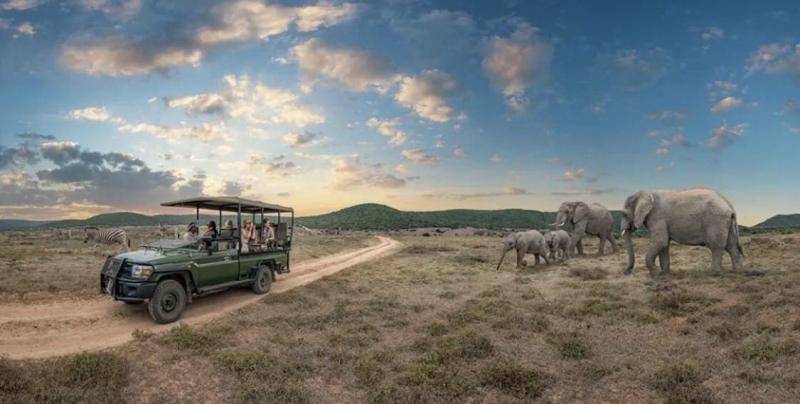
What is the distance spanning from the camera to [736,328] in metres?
11.1

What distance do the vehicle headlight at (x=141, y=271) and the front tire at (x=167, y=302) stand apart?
489mm

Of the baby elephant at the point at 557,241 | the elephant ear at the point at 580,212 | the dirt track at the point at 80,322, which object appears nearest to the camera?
the dirt track at the point at 80,322

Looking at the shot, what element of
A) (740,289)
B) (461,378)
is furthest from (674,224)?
(461,378)

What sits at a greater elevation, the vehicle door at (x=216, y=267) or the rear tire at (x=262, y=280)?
the vehicle door at (x=216, y=267)

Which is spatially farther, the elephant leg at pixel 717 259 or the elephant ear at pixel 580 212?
the elephant ear at pixel 580 212

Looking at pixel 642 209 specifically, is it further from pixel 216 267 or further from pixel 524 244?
pixel 216 267

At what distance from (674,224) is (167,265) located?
20143 mm

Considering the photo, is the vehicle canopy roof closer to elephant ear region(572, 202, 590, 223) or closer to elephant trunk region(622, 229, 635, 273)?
elephant trunk region(622, 229, 635, 273)

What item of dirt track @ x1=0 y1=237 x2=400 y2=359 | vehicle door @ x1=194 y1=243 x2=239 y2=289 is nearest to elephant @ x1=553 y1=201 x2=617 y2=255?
vehicle door @ x1=194 y1=243 x2=239 y2=289

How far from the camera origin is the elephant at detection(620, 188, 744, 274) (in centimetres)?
1789

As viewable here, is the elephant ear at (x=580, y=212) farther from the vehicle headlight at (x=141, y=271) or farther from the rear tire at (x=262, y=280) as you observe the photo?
the vehicle headlight at (x=141, y=271)

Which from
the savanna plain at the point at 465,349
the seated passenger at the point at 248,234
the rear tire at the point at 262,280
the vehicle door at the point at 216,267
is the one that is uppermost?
the seated passenger at the point at 248,234

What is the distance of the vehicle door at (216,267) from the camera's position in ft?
48.1

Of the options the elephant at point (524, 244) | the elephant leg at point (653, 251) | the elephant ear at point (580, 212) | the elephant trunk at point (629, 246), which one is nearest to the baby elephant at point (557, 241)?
the elephant ear at point (580, 212)
